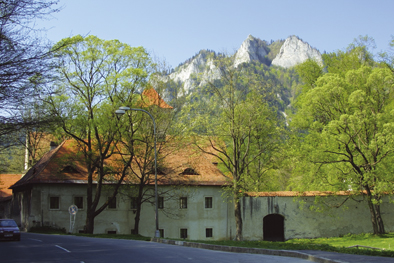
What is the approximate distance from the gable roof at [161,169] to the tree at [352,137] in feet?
32.8

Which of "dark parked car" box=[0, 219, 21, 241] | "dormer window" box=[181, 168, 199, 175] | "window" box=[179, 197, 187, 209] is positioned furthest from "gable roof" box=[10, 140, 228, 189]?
"dark parked car" box=[0, 219, 21, 241]

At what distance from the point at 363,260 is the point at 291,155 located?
23.7 m

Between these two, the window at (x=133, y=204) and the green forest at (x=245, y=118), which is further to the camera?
the window at (x=133, y=204)

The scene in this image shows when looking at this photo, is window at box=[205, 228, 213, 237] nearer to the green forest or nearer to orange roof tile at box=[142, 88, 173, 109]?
the green forest

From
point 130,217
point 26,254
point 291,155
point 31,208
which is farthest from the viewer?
point 130,217

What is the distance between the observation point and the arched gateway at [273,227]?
39.0 metres

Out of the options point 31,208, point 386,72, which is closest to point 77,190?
point 31,208

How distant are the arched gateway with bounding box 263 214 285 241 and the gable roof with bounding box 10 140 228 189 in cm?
522

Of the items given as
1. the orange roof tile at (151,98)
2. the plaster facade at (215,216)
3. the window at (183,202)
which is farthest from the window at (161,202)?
the orange roof tile at (151,98)

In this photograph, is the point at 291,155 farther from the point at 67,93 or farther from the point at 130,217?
the point at 67,93

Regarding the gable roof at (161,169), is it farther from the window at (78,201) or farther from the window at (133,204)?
the window at (133,204)

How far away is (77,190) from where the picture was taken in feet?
132

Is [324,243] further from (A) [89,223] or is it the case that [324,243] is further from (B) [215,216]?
(A) [89,223]

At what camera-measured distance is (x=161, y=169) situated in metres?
41.3
